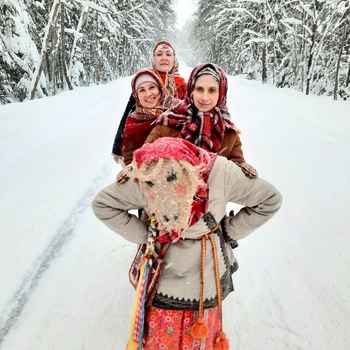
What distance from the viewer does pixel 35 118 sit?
284 inches

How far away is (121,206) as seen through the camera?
133 cm

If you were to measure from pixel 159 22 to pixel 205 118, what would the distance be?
37.6 m

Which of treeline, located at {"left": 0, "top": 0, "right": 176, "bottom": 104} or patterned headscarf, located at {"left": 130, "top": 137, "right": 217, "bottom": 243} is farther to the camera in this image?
treeline, located at {"left": 0, "top": 0, "right": 176, "bottom": 104}

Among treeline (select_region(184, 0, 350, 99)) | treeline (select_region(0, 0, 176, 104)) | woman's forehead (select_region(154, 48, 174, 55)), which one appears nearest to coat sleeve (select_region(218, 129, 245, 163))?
woman's forehead (select_region(154, 48, 174, 55))

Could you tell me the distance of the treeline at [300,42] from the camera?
10891 mm

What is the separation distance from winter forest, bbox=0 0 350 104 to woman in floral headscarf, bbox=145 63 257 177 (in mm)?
7924

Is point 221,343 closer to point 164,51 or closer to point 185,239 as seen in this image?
point 185,239

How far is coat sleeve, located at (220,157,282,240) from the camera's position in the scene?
129 cm

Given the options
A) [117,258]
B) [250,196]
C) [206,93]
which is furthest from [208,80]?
[117,258]

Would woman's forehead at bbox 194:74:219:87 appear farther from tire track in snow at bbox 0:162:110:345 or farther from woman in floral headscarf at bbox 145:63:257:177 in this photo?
tire track in snow at bbox 0:162:110:345

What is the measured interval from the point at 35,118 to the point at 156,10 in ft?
100

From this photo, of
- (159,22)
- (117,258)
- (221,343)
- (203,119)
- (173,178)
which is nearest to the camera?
(173,178)

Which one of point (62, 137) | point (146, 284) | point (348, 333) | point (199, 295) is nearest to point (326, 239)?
point (348, 333)

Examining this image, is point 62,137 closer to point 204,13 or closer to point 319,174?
point 319,174
